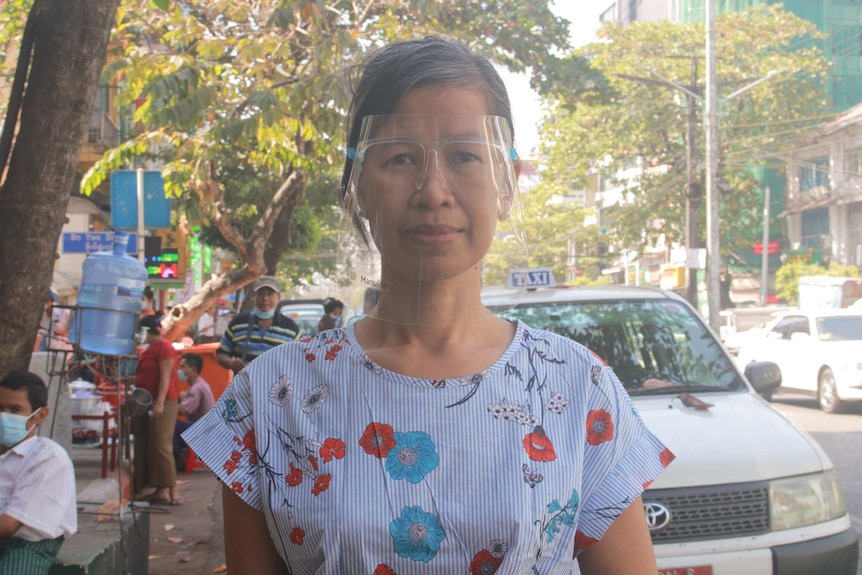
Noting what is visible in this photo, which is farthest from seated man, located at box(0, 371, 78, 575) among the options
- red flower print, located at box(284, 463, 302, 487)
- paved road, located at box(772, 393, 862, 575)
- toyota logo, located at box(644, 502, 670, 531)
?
paved road, located at box(772, 393, 862, 575)

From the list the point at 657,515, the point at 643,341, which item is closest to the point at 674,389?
the point at 643,341

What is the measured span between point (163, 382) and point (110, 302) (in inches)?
122

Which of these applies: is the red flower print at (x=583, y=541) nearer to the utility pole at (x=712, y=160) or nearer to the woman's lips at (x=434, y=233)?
the woman's lips at (x=434, y=233)

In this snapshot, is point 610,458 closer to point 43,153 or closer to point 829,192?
point 43,153

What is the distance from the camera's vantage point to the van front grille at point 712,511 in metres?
3.97

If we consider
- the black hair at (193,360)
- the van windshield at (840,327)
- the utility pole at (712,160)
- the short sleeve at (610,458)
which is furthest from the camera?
the utility pole at (712,160)

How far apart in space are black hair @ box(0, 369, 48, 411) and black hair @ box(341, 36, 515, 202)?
293 centimetres

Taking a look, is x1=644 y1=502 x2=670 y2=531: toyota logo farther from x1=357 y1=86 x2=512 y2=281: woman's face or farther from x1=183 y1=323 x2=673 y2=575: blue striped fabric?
x1=357 y1=86 x2=512 y2=281: woman's face

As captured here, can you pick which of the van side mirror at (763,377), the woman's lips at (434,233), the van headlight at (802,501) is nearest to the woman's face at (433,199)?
the woman's lips at (434,233)

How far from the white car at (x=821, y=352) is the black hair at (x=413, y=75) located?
1268cm

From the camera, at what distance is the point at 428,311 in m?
1.63

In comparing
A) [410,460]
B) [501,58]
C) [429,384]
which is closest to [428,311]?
[429,384]

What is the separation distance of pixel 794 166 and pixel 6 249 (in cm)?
3794

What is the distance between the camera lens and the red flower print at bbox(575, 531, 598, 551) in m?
1.54
